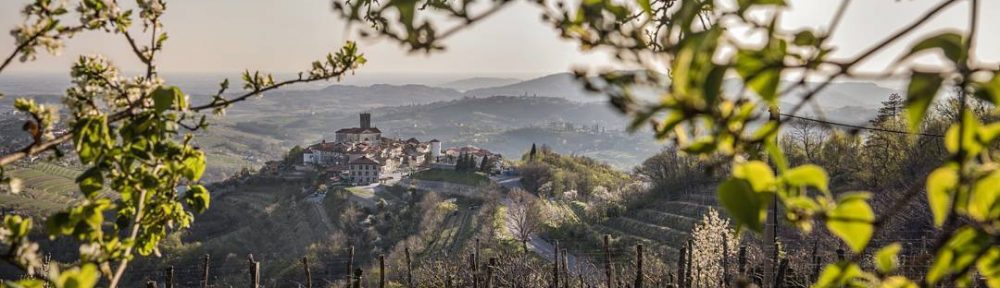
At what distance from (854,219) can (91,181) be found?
0.81 m

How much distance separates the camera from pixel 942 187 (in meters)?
0.44

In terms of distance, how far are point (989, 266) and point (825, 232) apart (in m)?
14.9

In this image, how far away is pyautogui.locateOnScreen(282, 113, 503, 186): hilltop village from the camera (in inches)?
1703

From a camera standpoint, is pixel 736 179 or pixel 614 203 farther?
pixel 614 203

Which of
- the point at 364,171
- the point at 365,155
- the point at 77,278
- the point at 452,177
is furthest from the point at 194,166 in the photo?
the point at 365,155

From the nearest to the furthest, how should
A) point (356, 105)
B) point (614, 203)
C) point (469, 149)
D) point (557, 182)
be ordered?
point (614, 203)
point (557, 182)
point (469, 149)
point (356, 105)

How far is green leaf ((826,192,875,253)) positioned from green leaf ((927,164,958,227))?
0.04m

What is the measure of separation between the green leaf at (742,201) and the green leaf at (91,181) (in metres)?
0.72

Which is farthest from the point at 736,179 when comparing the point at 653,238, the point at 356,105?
the point at 356,105

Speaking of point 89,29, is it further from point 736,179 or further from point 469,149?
point 469,149

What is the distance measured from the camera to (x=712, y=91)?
346 mm

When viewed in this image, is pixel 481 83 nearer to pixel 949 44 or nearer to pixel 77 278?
pixel 77 278

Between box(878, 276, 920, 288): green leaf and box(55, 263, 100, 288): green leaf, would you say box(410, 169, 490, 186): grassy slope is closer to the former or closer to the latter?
box(55, 263, 100, 288): green leaf

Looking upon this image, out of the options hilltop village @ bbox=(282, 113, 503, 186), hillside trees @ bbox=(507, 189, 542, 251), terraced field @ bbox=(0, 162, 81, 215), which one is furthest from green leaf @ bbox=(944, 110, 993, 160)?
terraced field @ bbox=(0, 162, 81, 215)
